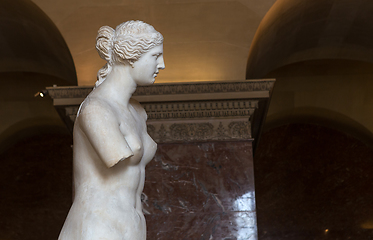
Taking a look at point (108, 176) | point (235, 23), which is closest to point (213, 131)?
point (235, 23)

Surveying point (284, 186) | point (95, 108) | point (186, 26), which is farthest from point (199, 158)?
point (284, 186)

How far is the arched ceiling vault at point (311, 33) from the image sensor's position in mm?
7098

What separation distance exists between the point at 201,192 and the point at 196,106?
42.4 inches

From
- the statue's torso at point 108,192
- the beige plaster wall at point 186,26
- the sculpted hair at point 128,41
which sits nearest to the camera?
the statue's torso at point 108,192

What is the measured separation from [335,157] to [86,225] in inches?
367

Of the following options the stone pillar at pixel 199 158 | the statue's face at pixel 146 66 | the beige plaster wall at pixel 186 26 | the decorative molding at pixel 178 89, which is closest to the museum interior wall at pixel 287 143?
the beige plaster wall at pixel 186 26

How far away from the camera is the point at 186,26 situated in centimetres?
668

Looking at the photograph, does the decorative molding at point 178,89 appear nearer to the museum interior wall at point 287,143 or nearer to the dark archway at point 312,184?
the museum interior wall at point 287,143

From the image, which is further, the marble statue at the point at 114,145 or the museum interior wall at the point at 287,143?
the museum interior wall at the point at 287,143

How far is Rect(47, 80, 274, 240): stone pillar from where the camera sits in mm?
5879

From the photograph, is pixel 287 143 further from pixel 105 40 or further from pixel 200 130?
pixel 105 40

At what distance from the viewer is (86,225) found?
2404 millimetres

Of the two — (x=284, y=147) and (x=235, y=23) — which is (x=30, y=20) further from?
(x=284, y=147)

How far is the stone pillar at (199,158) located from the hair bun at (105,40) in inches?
134
